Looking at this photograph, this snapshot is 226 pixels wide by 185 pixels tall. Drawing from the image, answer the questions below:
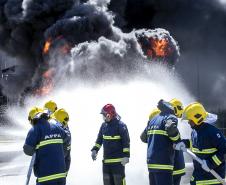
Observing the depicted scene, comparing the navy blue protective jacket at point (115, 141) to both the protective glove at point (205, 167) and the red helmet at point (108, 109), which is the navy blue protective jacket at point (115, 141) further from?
the protective glove at point (205, 167)

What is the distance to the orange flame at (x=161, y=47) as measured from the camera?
2766 centimetres

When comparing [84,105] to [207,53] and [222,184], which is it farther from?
[207,53]

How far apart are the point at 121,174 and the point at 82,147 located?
3782mm

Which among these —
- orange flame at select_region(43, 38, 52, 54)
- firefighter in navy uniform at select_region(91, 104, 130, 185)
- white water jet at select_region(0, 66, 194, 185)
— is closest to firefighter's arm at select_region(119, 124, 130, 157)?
firefighter in navy uniform at select_region(91, 104, 130, 185)

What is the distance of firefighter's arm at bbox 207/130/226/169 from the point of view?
5738 millimetres

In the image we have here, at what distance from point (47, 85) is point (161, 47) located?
265 inches

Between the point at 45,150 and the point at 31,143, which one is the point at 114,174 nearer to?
the point at 45,150

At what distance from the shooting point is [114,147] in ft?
26.9

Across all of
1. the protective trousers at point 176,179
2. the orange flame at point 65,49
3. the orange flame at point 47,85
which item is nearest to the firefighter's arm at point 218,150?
the protective trousers at point 176,179

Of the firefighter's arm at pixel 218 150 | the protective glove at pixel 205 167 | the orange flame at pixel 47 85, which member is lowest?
the protective glove at pixel 205 167

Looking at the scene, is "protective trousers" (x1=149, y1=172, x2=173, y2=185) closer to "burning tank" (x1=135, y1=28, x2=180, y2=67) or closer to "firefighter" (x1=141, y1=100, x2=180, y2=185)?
"firefighter" (x1=141, y1=100, x2=180, y2=185)

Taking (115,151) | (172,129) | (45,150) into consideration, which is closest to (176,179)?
(115,151)

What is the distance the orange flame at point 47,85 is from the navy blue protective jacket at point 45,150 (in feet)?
68.5

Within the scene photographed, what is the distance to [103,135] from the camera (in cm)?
834
